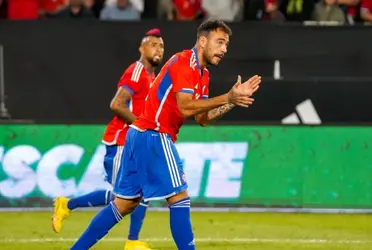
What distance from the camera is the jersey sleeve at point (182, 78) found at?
8.70m

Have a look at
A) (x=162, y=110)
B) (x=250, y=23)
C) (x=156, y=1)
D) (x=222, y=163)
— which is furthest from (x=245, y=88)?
(x=156, y=1)

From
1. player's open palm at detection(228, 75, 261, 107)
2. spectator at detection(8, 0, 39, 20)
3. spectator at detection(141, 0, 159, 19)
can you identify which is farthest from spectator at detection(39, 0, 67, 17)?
player's open palm at detection(228, 75, 261, 107)

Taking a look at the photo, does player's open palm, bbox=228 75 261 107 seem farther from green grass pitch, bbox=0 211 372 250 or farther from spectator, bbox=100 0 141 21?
spectator, bbox=100 0 141 21

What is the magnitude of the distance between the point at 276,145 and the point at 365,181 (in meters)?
1.28

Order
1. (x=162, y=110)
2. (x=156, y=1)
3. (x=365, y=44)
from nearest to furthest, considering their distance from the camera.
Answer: (x=162, y=110) → (x=365, y=44) → (x=156, y=1)

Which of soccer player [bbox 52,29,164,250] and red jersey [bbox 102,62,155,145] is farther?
red jersey [bbox 102,62,155,145]

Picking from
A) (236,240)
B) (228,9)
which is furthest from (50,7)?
(236,240)

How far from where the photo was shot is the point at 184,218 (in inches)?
350

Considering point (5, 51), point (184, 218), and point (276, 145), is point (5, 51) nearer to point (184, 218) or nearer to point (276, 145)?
point (276, 145)

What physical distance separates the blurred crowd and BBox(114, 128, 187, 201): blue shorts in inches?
307

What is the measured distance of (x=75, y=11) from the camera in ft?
55.3

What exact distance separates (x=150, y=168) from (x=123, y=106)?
252 centimetres

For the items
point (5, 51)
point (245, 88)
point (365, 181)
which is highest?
point (245, 88)

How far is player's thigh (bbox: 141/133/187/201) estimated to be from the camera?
8922 mm
